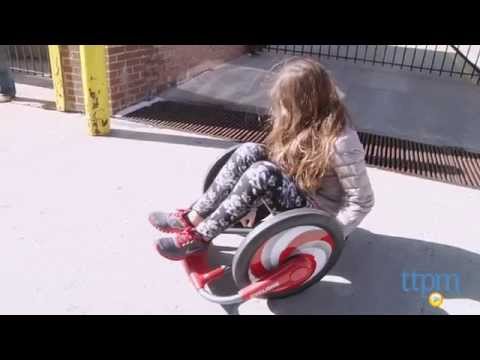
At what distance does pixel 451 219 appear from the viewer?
2.85 m

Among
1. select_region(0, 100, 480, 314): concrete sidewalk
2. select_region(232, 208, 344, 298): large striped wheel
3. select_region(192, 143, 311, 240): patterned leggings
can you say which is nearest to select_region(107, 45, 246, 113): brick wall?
select_region(0, 100, 480, 314): concrete sidewalk

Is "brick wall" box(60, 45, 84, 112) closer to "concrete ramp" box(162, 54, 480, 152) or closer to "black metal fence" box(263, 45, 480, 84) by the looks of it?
"concrete ramp" box(162, 54, 480, 152)

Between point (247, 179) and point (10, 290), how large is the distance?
3.97 feet

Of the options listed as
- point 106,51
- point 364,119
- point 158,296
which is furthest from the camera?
point 364,119

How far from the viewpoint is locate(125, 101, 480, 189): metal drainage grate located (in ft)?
11.4

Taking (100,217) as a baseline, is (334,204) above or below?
above

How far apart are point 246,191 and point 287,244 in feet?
0.99

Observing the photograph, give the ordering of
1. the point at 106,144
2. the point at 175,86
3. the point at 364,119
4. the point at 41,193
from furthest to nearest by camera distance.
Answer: the point at 175,86 → the point at 364,119 → the point at 106,144 → the point at 41,193

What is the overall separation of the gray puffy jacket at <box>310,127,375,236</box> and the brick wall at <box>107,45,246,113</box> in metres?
2.70

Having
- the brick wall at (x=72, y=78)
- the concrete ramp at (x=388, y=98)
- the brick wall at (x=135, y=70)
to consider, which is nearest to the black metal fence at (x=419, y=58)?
the concrete ramp at (x=388, y=98)

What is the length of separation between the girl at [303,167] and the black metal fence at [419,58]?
5685 mm
